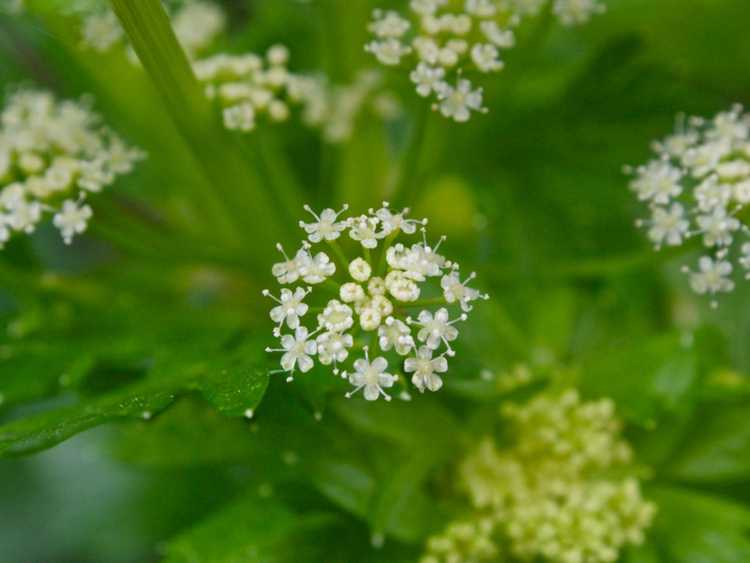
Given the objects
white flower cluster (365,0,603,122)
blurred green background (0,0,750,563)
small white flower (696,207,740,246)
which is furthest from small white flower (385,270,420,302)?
small white flower (696,207,740,246)

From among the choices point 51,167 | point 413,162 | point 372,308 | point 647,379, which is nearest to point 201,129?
point 51,167

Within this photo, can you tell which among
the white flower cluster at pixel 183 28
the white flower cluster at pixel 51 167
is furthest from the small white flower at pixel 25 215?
the white flower cluster at pixel 183 28

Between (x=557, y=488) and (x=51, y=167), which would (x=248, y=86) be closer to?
(x=51, y=167)

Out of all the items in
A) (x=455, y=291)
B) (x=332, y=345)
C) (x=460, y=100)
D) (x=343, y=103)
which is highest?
(x=343, y=103)

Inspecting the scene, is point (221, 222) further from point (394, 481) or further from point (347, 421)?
point (394, 481)

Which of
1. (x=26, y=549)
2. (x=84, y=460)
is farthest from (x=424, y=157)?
(x=26, y=549)

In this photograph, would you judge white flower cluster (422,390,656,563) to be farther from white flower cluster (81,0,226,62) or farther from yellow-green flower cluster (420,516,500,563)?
white flower cluster (81,0,226,62)

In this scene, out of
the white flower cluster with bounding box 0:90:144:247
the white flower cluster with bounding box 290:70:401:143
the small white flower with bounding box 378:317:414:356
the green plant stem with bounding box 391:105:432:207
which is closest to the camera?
the small white flower with bounding box 378:317:414:356
